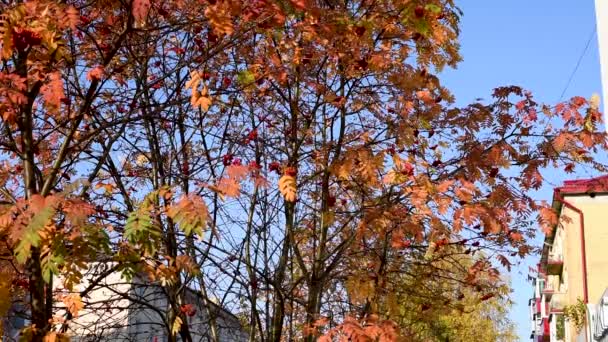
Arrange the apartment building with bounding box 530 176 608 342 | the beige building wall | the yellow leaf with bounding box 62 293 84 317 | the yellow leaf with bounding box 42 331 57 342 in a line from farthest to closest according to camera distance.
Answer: the beige building wall < the apartment building with bounding box 530 176 608 342 < the yellow leaf with bounding box 62 293 84 317 < the yellow leaf with bounding box 42 331 57 342

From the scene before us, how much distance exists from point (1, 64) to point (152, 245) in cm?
247

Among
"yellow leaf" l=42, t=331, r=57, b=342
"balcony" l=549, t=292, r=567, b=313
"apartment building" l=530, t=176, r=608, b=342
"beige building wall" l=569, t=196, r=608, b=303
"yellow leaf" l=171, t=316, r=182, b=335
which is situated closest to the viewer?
"yellow leaf" l=42, t=331, r=57, b=342

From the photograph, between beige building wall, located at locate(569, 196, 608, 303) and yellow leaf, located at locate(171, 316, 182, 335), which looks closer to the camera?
yellow leaf, located at locate(171, 316, 182, 335)

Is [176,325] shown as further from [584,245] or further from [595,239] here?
[595,239]

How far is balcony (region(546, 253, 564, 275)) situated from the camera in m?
31.5

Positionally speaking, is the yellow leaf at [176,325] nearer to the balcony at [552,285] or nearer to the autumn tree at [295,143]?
the autumn tree at [295,143]

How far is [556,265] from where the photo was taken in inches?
1250

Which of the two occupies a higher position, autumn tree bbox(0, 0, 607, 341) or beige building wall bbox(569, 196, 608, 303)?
beige building wall bbox(569, 196, 608, 303)

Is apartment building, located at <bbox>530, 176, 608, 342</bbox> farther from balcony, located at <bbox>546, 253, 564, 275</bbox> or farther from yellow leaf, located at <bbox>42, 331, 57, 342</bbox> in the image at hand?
yellow leaf, located at <bbox>42, 331, 57, 342</bbox>

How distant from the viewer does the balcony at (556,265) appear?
3150cm

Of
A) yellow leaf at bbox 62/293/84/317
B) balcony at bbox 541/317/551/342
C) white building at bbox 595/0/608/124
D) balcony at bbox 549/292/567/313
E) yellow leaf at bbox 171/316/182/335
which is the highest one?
balcony at bbox 541/317/551/342

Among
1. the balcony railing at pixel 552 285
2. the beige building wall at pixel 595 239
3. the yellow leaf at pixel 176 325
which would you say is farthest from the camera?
the balcony railing at pixel 552 285

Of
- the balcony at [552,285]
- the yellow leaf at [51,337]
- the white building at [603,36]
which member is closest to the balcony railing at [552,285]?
the balcony at [552,285]

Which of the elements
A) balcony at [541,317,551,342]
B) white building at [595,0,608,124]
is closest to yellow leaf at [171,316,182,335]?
white building at [595,0,608,124]
